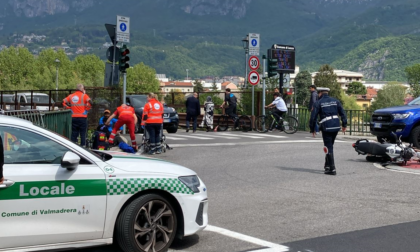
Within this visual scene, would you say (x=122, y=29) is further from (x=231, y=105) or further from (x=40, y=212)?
(x=40, y=212)

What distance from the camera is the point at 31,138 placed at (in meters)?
5.78

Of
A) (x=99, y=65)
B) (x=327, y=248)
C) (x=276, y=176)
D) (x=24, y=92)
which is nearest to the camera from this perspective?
(x=327, y=248)

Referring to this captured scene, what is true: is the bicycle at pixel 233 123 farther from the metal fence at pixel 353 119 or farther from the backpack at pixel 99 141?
the backpack at pixel 99 141

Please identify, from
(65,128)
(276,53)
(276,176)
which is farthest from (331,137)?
(276,53)

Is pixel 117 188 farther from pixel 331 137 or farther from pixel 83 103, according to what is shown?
pixel 83 103

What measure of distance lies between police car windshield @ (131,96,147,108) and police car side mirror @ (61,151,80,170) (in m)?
19.5

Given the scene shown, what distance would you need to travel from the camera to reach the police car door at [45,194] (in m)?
5.50

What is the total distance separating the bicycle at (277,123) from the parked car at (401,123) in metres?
6.90

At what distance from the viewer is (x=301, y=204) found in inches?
361

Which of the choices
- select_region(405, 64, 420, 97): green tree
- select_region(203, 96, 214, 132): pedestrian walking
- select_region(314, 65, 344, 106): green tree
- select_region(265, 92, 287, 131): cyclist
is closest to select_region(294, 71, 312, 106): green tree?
select_region(314, 65, 344, 106): green tree

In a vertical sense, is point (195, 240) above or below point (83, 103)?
below

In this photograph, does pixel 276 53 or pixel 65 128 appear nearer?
pixel 65 128

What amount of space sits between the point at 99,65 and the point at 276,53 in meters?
93.0

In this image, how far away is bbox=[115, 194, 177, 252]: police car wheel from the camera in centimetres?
602
